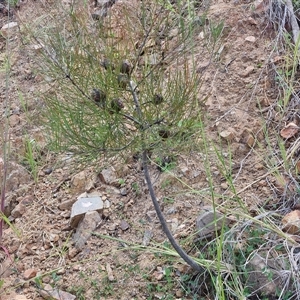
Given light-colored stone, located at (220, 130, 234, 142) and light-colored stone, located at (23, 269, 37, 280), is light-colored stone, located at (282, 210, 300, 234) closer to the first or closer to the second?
light-colored stone, located at (220, 130, 234, 142)

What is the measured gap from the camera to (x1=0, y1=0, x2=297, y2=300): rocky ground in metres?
2.05

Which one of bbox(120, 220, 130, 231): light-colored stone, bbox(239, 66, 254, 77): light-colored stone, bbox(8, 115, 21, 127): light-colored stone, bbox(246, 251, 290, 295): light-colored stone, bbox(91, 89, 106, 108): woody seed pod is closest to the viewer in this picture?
bbox(91, 89, 106, 108): woody seed pod

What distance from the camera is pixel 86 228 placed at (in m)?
2.24

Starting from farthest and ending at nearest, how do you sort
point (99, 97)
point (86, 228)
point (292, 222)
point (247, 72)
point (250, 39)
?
point (250, 39) < point (247, 72) < point (86, 228) < point (292, 222) < point (99, 97)

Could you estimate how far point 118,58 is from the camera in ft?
4.79

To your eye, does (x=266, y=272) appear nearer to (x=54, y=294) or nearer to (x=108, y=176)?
(x=54, y=294)

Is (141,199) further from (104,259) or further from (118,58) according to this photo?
(118,58)

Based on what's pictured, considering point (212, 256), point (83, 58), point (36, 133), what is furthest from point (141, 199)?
point (83, 58)

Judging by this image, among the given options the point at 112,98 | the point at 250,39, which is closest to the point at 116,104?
the point at 112,98

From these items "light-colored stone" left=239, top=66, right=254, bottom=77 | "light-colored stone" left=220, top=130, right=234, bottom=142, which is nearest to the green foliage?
"light-colored stone" left=220, top=130, right=234, bottom=142

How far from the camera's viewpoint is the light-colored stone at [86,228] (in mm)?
2221

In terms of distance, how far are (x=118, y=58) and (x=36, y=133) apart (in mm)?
1403

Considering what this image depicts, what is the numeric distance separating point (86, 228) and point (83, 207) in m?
0.11

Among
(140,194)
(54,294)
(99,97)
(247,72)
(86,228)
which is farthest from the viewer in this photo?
(247,72)
